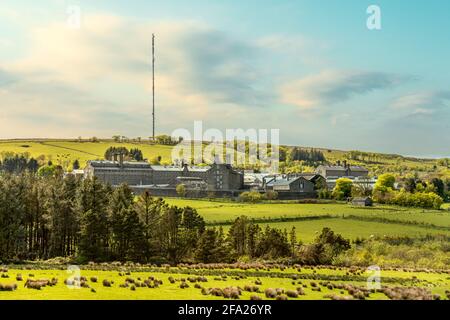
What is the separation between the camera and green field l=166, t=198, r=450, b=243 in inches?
3278

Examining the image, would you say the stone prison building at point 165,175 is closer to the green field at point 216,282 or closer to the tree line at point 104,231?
the tree line at point 104,231

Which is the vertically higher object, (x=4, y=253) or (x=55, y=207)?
(x=55, y=207)

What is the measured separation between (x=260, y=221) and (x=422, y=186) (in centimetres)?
7925

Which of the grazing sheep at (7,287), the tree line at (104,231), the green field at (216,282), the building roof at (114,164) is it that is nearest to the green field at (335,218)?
the tree line at (104,231)

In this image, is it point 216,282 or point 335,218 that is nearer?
point 216,282

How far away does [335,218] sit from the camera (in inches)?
3831

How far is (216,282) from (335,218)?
6433 cm

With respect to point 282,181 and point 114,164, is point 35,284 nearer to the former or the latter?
point 282,181

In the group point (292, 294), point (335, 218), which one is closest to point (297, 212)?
point (335, 218)

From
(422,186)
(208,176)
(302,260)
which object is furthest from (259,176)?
(302,260)

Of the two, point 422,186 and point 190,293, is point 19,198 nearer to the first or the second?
point 190,293

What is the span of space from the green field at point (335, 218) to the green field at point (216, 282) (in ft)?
91.3

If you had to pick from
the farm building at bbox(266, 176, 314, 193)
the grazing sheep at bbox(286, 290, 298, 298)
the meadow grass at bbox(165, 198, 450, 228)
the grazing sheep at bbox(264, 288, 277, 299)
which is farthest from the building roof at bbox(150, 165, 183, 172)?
the grazing sheep at bbox(264, 288, 277, 299)
